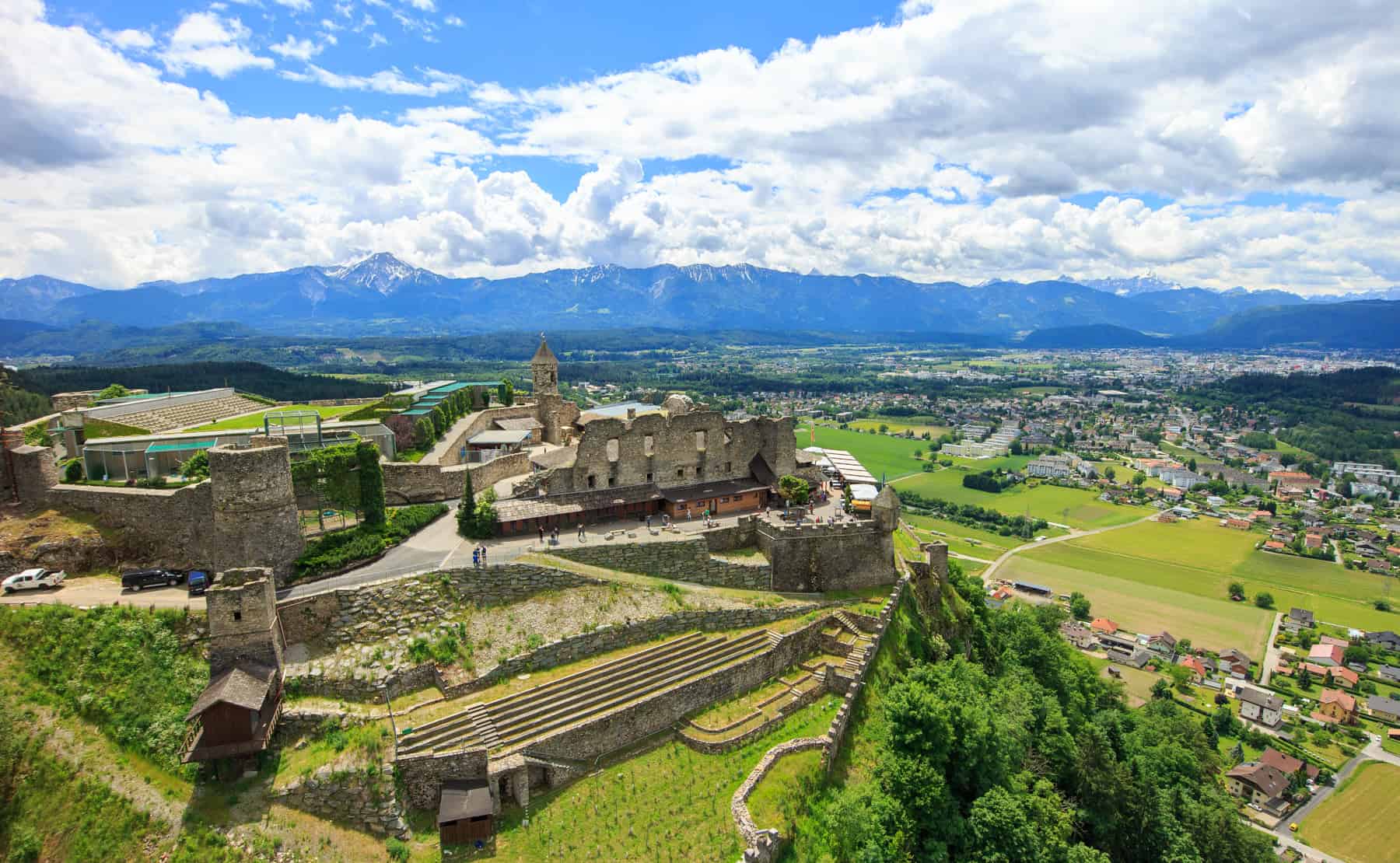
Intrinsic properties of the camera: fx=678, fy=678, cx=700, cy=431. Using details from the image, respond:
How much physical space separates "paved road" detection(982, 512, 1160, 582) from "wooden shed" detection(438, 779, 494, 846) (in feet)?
243

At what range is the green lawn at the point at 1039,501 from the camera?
112062mm

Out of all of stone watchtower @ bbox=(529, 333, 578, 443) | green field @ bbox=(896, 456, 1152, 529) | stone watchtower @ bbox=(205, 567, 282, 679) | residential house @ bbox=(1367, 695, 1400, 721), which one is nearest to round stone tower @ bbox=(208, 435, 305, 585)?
stone watchtower @ bbox=(205, 567, 282, 679)

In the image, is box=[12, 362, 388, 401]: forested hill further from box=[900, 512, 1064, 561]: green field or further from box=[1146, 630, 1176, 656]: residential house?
box=[1146, 630, 1176, 656]: residential house

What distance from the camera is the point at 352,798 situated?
20.1 m

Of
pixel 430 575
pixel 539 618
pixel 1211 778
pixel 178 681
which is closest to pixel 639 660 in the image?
pixel 539 618

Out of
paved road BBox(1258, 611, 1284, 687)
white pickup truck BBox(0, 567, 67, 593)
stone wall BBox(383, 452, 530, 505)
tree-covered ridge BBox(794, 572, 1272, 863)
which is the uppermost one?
stone wall BBox(383, 452, 530, 505)

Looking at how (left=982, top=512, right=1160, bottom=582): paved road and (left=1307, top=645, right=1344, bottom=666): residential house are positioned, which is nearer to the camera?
(left=1307, top=645, right=1344, bottom=666): residential house

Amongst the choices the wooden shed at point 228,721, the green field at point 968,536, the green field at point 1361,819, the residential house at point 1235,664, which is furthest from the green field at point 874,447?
the wooden shed at point 228,721

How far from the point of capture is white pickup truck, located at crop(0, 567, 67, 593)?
24438mm

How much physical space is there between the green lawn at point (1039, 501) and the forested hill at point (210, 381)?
3734 inches

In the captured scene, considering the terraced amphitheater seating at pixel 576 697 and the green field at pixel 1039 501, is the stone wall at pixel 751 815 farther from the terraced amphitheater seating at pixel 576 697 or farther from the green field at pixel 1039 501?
the green field at pixel 1039 501

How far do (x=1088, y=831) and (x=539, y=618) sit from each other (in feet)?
83.1

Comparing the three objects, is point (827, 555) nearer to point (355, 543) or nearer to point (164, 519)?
point (355, 543)

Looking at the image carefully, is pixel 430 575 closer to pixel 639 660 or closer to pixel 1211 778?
pixel 639 660
